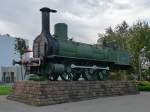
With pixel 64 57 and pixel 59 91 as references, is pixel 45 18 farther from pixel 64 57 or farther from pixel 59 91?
pixel 59 91


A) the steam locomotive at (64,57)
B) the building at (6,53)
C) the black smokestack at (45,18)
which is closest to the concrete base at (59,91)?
the steam locomotive at (64,57)

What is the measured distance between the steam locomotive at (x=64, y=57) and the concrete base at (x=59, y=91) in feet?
3.16

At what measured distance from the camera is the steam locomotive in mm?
18719

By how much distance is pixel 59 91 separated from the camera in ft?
58.2

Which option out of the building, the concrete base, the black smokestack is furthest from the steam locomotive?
the building

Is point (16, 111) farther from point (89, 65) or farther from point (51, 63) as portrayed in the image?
point (89, 65)

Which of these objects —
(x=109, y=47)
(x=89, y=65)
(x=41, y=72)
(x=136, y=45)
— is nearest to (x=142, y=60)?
(x=136, y=45)

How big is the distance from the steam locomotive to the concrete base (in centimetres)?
96

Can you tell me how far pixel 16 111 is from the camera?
1477 cm

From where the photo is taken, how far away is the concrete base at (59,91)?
16766mm

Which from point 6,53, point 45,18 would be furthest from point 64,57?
point 6,53

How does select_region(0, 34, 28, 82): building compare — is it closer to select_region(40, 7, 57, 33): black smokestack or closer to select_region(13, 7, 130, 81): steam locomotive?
select_region(13, 7, 130, 81): steam locomotive

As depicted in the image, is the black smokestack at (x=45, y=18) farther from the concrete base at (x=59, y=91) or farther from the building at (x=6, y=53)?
the building at (x=6, y=53)

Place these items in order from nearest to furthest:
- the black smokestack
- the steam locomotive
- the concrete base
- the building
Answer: the concrete base < the steam locomotive < the black smokestack < the building
